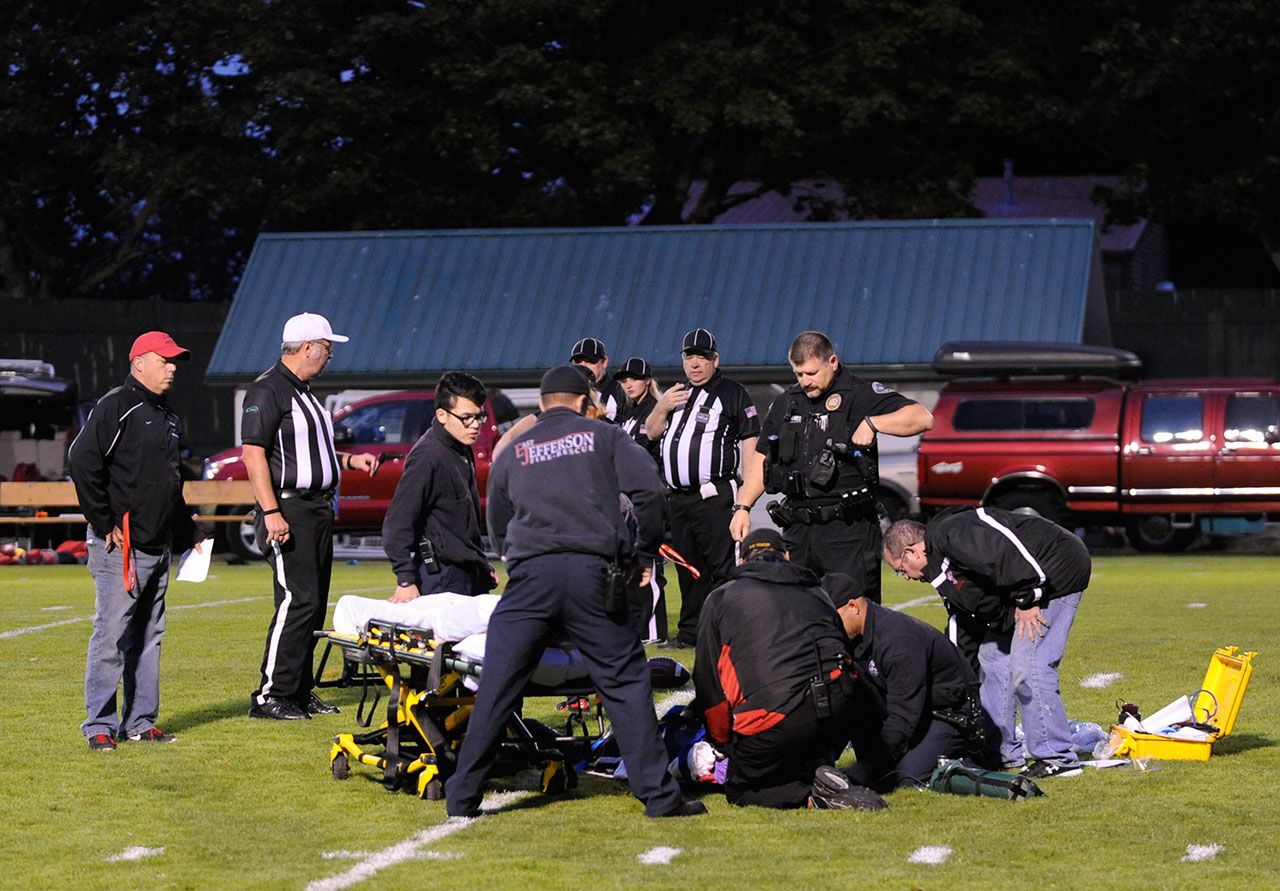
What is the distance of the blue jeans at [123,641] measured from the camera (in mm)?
9453

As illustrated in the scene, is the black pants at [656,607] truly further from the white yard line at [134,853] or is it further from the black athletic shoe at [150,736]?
the white yard line at [134,853]

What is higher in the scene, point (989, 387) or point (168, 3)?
point (168, 3)

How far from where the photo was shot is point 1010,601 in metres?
8.52

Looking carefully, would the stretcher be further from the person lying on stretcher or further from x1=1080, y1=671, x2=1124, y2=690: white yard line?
x1=1080, y1=671, x2=1124, y2=690: white yard line

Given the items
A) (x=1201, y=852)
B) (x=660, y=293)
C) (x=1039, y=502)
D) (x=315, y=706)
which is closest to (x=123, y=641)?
(x=315, y=706)

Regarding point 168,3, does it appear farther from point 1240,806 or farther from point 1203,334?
point 1240,806

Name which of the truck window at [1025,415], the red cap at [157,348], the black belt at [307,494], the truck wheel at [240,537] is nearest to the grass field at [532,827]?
the black belt at [307,494]

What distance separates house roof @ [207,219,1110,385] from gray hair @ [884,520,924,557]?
18.0 m

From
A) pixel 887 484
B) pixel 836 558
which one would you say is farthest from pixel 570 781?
pixel 887 484

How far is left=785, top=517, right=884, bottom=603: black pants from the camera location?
9.94 m

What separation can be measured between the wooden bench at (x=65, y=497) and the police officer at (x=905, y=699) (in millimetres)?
14925

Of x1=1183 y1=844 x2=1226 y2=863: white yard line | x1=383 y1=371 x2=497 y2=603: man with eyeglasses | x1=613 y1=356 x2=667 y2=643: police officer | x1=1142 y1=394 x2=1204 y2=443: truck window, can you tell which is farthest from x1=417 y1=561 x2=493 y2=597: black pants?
x1=1142 y1=394 x2=1204 y2=443: truck window

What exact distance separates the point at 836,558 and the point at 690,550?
10.9ft

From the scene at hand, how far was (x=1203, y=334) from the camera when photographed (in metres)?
31.7
